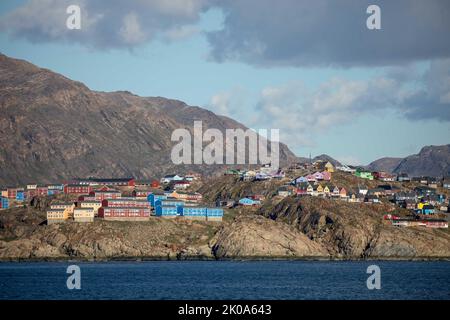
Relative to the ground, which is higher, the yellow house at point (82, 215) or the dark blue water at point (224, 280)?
the yellow house at point (82, 215)

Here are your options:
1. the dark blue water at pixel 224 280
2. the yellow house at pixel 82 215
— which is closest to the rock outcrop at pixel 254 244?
the dark blue water at pixel 224 280

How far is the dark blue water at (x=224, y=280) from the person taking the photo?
373ft

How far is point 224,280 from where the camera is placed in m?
136

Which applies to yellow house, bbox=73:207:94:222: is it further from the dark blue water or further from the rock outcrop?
the rock outcrop

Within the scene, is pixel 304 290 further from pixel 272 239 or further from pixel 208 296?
pixel 272 239

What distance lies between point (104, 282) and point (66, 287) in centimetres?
768

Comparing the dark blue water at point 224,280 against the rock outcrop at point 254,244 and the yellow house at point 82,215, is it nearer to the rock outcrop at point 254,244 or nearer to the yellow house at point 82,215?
the rock outcrop at point 254,244

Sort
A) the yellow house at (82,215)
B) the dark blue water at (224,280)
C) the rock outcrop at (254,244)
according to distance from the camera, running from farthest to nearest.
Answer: the yellow house at (82,215) → the rock outcrop at (254,244) → the dark blue water at (224,280)

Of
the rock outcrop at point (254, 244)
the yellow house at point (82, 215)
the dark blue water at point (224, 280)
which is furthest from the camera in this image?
the yellow house at point (82, 215)

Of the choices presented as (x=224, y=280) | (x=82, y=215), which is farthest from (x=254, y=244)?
(x=224, y=280)

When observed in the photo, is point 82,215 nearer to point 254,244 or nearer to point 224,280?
point 254,244

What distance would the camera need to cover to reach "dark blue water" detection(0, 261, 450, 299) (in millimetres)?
113750

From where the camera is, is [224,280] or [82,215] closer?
[224,280]
